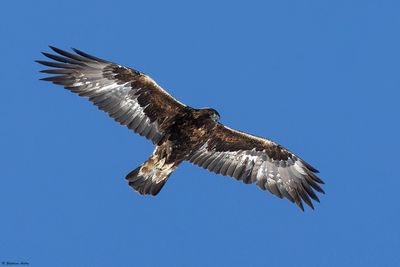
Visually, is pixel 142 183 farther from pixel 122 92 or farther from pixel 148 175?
pixel 122 92

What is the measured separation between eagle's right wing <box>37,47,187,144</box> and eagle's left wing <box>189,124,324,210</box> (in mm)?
1359

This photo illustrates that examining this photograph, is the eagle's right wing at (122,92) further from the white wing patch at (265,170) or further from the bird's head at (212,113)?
the white wing patch at (265,170)

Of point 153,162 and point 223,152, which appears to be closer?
point 153,162

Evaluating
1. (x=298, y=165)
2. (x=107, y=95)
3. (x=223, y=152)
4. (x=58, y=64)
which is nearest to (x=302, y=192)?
(x=298, y=165)

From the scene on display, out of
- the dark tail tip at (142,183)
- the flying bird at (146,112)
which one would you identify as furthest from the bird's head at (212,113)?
the dark tail tip at (142,183)

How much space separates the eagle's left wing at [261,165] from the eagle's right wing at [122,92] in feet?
4.46

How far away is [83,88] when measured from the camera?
59.3 feet

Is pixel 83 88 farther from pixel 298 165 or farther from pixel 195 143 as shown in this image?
pixel 298 165

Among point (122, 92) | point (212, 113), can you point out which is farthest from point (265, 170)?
point (122, 92)

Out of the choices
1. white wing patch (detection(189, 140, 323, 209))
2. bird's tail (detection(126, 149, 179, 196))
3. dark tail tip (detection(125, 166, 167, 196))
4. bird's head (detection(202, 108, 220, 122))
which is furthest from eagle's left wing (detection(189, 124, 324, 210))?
dark tail tip (detection(125, 166, 167, 196))

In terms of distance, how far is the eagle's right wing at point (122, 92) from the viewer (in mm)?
18000

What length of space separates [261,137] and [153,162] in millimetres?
2637

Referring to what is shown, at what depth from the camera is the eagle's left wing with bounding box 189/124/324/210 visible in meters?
19.1

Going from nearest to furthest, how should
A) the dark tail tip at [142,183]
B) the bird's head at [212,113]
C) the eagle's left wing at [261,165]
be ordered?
the bird's head at [212,113] → the dark tail tip at [142,183] → the eagle's left wing at [261,165]
